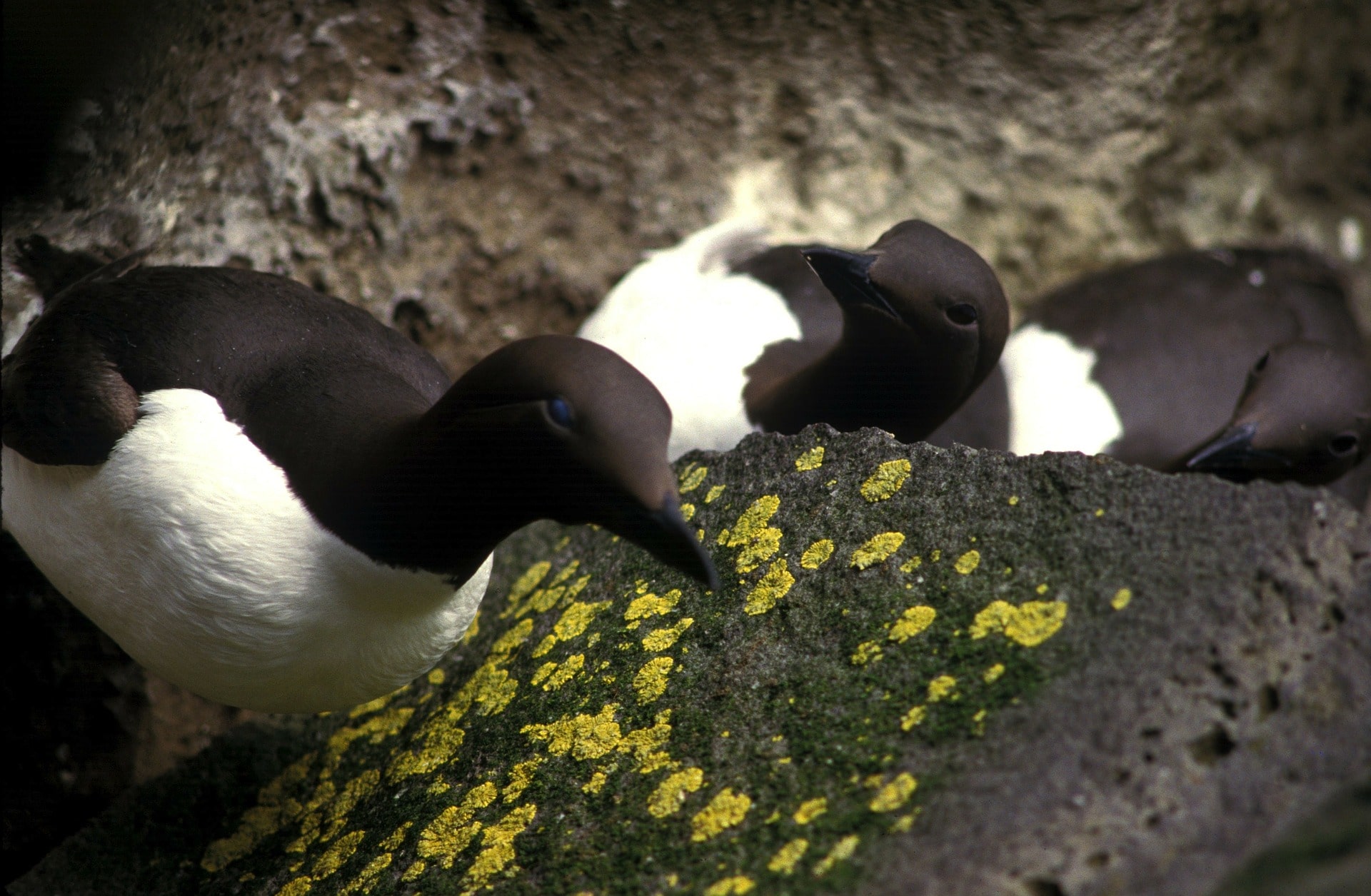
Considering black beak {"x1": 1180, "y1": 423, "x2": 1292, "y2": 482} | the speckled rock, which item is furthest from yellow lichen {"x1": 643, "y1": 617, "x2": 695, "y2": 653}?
black beak {"x1": 1180, "y1": 423, "x2": 1292, "y2": 482}

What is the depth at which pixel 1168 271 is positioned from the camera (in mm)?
5461

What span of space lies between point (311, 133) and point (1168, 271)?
12.1ft

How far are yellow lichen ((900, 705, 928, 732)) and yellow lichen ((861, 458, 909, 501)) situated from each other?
63 centimetres

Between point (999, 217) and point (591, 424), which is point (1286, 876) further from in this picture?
point (999, 217)

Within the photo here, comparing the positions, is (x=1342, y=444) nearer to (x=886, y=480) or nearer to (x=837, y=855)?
(x=886, y=480)

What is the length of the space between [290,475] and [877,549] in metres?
1.35

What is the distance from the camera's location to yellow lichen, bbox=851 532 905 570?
2742mm

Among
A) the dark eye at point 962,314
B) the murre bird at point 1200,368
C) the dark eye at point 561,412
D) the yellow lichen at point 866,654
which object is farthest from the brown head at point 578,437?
the murre bird at point 1200,368

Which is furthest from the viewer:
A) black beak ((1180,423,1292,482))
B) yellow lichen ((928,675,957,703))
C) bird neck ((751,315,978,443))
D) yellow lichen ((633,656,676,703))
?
black beak ((1180,423,1292,482))

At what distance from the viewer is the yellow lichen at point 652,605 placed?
2.99 meters

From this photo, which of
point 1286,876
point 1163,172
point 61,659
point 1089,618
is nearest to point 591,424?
point 1089,618

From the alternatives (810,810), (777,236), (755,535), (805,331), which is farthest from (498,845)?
(777,236)

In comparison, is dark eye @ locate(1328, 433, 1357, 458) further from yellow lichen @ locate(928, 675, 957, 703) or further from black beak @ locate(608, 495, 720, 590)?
black beak @ locate(608, 495, 720, 590)

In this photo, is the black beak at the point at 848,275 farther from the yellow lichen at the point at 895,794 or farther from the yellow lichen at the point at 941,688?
the yellow lichen at the point at 895,794
